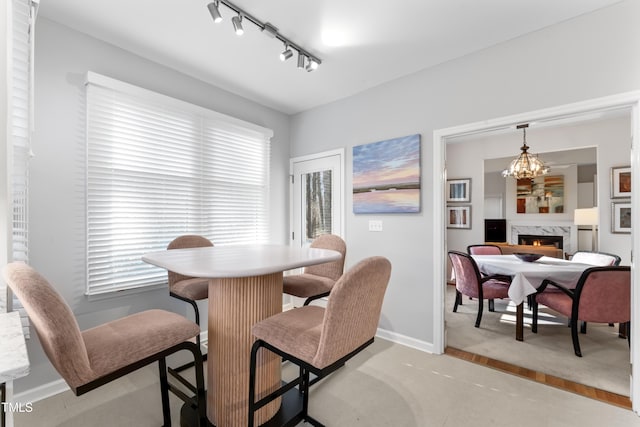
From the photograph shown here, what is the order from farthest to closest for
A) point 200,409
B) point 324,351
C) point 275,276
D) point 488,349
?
1. point 488,349
2. point 275,276
3. point 200,409
4. point 324,351

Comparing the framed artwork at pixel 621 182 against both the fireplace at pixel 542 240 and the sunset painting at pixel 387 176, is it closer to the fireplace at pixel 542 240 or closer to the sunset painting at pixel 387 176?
the fireplace at pixel 542 240

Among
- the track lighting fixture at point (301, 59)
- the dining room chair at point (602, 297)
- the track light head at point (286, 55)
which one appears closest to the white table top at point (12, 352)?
the track light head at point (286, 55)

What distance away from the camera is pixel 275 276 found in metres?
1.66

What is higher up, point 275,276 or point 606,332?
point 275,276

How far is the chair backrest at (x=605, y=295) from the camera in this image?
8.19 feet

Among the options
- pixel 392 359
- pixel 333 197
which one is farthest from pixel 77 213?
pixel 392 359

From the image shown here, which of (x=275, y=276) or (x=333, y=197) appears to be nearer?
(x=275, y=276)

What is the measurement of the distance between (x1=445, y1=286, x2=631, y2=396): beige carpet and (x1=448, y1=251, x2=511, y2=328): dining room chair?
301 mm

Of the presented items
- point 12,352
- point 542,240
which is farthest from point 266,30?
point 542,240

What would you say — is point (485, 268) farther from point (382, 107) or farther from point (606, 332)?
point (382, 107)

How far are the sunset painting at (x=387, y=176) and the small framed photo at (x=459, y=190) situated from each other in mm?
3098

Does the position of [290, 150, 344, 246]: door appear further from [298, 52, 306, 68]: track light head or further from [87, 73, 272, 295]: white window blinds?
[298, 52, 306, 68]: track light head

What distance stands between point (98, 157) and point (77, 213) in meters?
0.46

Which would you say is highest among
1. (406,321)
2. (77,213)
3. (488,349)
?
(77,213)
